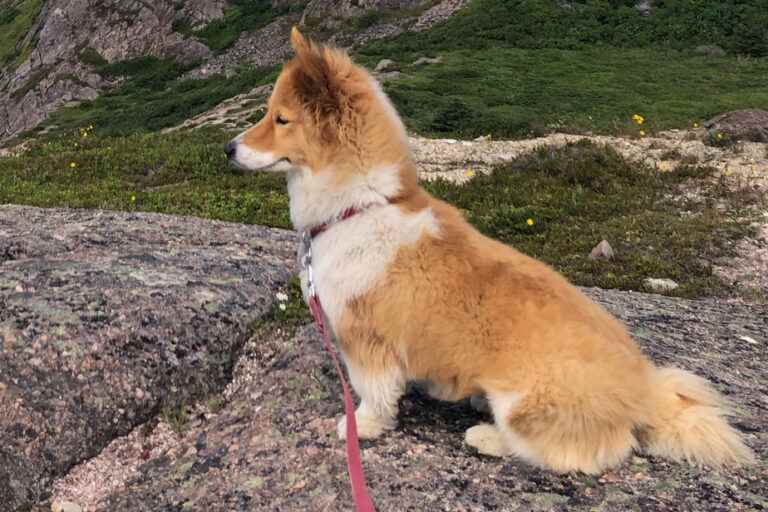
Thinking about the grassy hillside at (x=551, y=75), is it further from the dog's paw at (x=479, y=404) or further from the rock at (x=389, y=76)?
the dog's paw at (x=479, y=404)

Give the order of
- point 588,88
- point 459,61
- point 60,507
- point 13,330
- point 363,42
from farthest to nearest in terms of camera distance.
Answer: point 363,42, point 459,61, point 588,88, point 13,330, point 60,507

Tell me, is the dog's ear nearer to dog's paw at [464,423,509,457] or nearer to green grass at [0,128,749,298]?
dog's paw at [464,423,509,457]

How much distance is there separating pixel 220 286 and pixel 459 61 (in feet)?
107

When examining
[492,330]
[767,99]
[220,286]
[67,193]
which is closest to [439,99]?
[767,99]

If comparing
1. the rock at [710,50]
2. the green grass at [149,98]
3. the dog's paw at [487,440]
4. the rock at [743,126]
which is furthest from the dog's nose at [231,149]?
the rock at [710,50]

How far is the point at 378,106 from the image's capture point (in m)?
4.23

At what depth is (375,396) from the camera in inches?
167

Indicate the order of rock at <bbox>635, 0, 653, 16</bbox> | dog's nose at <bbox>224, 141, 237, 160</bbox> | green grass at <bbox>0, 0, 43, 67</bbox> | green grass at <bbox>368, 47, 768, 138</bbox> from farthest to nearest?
green grass at <bbox>0, 0, 43, 67</bbox> < rock at <bbox>635, 0, 653, 16</bbox> < green grass at <bbox>368, 47, 768, 138</bbox> < dog's nose at <bbox>224, 141, 237, 160</bbox>

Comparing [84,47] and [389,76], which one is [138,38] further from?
[389,76]

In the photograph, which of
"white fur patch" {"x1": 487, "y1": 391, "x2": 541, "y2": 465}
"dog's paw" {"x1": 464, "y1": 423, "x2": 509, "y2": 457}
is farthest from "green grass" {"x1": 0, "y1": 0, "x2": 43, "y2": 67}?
"white fur patch" {"x1": 487, "y1": 391, "x2": 541, "y2": 465}

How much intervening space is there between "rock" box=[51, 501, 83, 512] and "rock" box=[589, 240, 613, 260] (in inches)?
340

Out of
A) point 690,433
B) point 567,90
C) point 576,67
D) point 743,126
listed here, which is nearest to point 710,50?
point 576,67

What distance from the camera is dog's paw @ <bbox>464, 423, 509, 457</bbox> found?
410cm

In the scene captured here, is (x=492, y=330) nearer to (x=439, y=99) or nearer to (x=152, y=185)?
(x=152, y=185)
